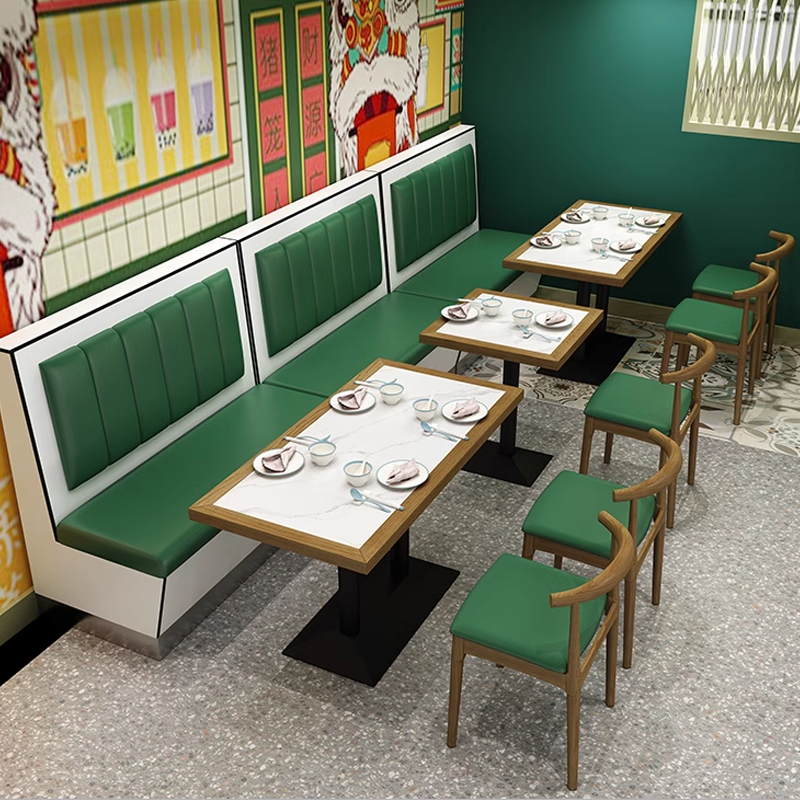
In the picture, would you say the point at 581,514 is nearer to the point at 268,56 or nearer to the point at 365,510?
the point at 365,510

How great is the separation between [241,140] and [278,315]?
77 centimetres

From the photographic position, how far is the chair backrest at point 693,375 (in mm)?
3563

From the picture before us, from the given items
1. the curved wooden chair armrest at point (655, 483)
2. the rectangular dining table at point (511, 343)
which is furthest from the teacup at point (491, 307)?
the curved wooden chair armrest at point (655, 483)

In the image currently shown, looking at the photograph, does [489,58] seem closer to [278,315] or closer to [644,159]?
[644,159]

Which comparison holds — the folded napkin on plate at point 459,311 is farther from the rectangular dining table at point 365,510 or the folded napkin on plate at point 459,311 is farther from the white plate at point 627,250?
the white plate at point 627,250

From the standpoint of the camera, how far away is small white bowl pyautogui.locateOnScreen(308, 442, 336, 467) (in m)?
3.05

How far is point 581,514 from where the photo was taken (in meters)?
3.23

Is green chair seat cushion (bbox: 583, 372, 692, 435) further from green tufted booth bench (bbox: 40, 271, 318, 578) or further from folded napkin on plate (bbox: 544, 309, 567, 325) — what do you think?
green tufted booth bench (bbox: 40, 271, 318, 578)

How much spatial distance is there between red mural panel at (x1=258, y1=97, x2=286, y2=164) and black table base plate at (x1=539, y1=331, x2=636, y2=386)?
192 cm

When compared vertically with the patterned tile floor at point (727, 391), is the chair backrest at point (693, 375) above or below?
above

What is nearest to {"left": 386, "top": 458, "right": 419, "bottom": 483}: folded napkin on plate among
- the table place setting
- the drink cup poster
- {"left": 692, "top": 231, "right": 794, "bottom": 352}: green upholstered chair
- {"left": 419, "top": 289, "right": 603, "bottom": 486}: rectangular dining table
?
the table place setting

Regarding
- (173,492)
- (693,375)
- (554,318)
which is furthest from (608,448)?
(173,492)

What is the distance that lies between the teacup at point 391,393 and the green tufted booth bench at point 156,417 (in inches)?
21.1

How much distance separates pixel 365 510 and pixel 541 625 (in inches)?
24.1
